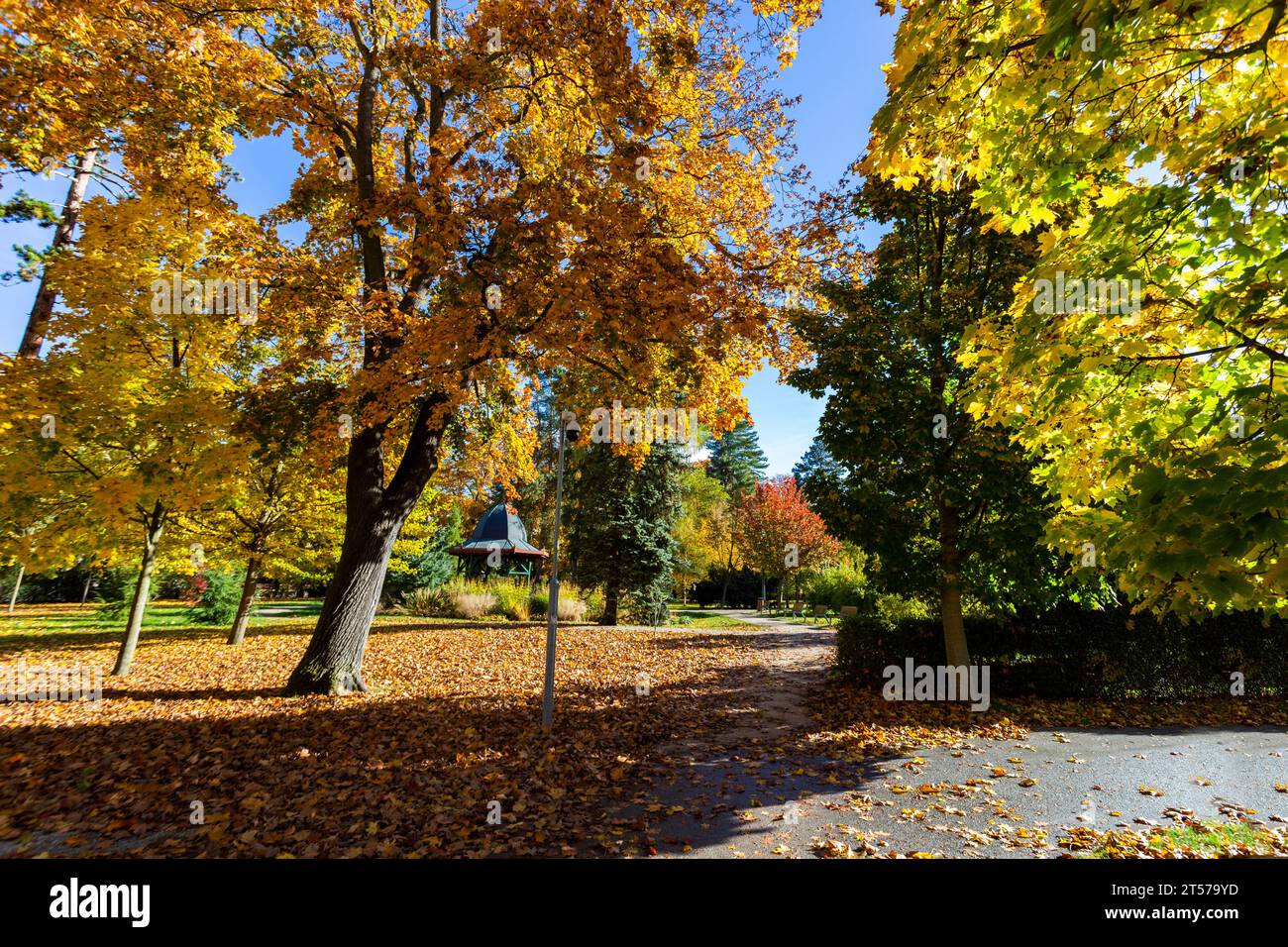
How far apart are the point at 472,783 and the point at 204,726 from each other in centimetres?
398

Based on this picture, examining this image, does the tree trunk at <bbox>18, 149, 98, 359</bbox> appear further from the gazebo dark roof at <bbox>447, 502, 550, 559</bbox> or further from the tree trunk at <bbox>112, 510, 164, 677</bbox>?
the gazebo dark roof at <bbox>447, 502, 550, 559</bbox>

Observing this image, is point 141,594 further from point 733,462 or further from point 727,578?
point 733,462

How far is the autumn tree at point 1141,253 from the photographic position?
2566 mm

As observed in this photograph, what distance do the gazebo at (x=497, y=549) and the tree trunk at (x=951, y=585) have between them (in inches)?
788

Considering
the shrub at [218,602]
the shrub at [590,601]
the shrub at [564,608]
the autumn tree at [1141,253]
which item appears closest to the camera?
the autumn tree at [1141,253]

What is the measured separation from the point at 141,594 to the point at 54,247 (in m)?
6.90

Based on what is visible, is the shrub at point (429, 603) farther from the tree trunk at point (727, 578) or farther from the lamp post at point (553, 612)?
the tree trunk at point (727, 578)

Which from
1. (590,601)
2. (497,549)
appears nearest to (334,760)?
(590,601)

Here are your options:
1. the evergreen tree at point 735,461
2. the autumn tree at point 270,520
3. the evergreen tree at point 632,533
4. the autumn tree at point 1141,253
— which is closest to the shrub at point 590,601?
the evergreen tree at point 632,533

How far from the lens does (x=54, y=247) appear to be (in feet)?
33.3

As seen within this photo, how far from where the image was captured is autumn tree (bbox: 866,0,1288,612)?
2.57 meters

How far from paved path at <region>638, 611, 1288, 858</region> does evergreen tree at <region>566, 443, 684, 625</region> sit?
14.0m
